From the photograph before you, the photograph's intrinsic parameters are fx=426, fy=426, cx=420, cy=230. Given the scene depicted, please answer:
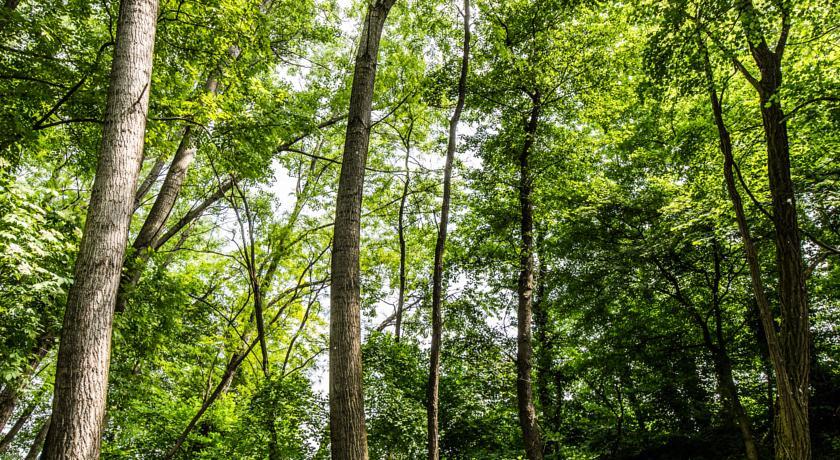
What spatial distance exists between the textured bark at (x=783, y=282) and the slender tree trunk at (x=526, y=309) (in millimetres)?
4160

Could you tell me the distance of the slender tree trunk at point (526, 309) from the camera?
320 inches

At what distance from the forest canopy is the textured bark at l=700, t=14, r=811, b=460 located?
32mm

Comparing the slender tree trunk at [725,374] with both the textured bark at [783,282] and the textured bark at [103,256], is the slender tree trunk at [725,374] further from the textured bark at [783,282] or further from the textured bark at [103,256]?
the textured bark at [103,256]

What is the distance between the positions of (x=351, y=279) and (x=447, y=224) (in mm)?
3907

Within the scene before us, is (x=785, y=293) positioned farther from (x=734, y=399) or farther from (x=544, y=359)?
(x=544, y=359)

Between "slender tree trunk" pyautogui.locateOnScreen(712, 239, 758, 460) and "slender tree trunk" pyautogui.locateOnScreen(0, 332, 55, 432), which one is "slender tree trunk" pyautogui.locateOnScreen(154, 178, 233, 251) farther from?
"slender tree trunk" pyautogui.locateOnScreen(712, 239, 758, 460)

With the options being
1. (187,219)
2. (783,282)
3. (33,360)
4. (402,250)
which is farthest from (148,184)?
(783,282)

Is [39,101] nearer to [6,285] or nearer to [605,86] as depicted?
[6,285]

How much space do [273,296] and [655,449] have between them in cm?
1139

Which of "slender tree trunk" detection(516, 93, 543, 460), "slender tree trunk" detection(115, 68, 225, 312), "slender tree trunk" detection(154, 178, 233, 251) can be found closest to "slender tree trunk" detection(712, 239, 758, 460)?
"slender tree trunk" detection(516, 93, 543, 460)

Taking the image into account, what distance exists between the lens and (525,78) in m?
9.27

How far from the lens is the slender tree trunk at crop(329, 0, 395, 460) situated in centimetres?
346

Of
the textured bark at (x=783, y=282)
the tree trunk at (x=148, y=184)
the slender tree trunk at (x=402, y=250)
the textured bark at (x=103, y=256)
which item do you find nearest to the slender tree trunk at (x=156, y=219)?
the tree trunk at (x=148, y=184)

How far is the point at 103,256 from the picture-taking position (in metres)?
3.02
